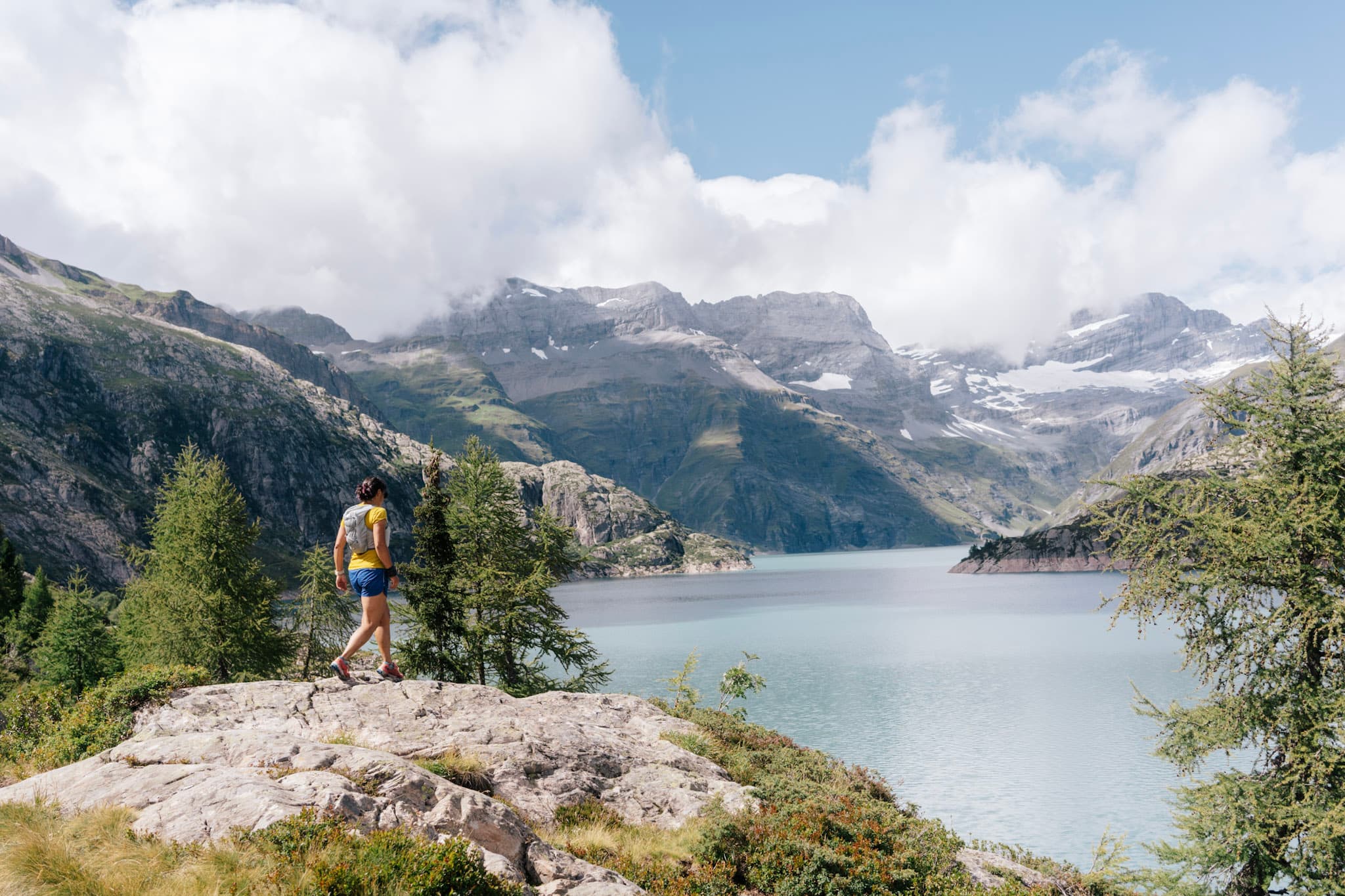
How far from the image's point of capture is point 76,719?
588 inches

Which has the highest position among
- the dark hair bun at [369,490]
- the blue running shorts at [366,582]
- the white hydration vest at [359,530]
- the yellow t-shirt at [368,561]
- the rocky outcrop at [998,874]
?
the dark hair bun at [369,490]

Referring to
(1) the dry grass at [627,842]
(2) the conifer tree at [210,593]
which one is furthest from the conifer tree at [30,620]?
(1) the dry grass at [627,842]

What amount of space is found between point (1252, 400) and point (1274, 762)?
30.2ft

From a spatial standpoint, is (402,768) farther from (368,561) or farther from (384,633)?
(384,633)

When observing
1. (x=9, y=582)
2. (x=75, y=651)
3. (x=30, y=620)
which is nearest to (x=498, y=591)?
(x=75, y=651)

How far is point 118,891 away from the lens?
8477mm

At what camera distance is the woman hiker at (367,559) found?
16875 millimetres

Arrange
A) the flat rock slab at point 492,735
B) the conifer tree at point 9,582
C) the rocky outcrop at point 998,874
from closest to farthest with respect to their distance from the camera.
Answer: the flat rock slab at point 492,735 → the rocky outcrop at point 998,874 → the conifer tree at point 9,582

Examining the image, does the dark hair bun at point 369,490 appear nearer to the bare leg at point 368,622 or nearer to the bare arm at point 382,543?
the bare arm at point 382,543

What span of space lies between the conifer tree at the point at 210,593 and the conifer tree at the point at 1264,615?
123ft

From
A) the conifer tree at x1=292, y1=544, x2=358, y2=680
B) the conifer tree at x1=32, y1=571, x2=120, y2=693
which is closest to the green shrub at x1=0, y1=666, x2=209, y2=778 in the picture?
the conifer tree at x1=292, y1=544, x2=358, y2=680

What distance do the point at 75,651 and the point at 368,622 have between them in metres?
47.3

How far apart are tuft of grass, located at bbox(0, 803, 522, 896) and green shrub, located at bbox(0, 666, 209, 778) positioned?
5.26 metres

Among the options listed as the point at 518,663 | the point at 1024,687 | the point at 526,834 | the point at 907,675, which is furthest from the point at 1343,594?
the point at 907,675
